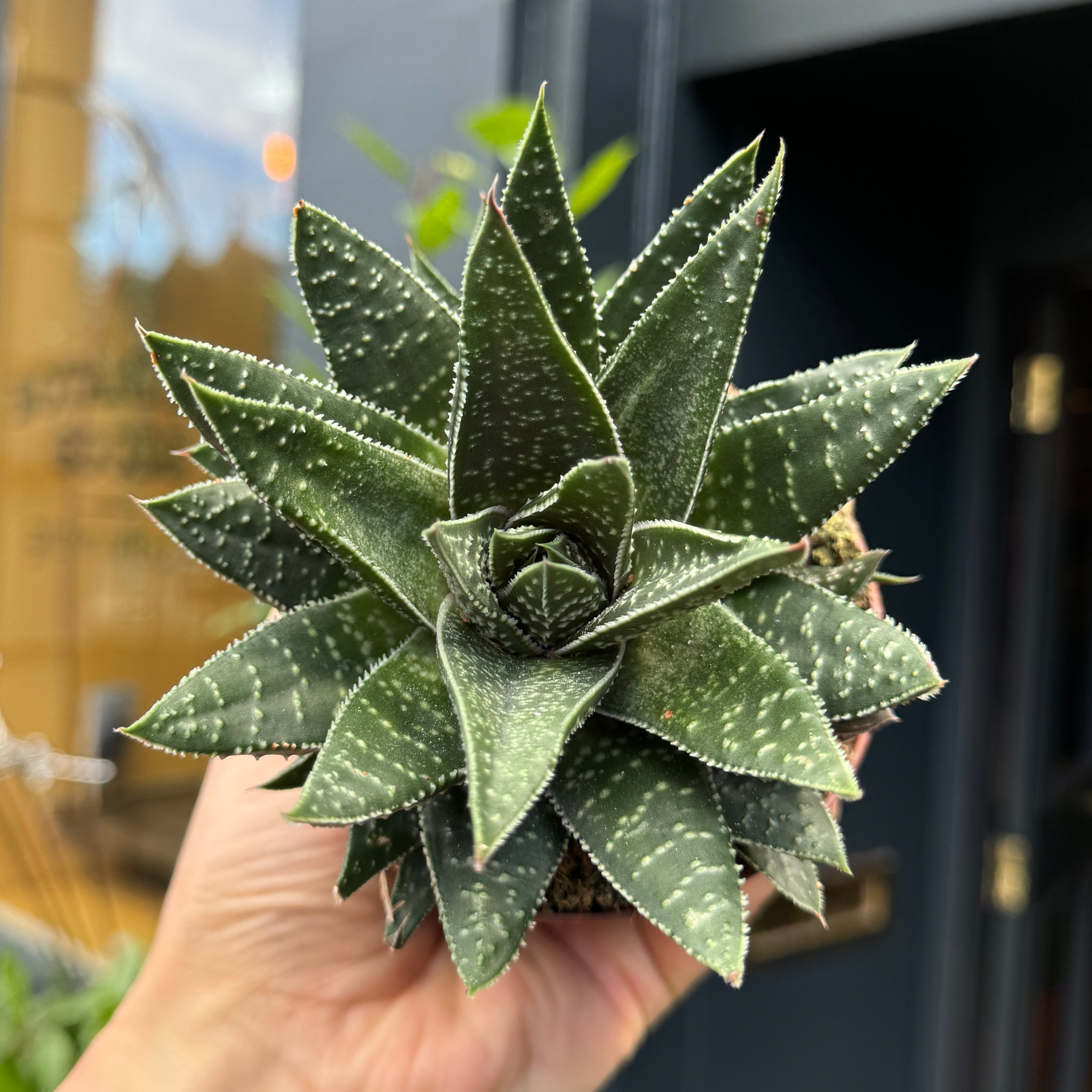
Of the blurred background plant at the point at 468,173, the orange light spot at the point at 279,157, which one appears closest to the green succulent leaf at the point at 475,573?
the blurred background plant at the point at 468,173

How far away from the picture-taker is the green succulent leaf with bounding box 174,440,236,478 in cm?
44

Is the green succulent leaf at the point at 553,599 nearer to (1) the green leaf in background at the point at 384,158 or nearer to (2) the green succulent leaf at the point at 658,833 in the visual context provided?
(2) the green succulent leaf at the point at 658,833

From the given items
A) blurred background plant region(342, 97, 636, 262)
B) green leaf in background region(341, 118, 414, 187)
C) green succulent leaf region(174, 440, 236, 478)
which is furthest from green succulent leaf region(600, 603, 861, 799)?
green leaf in background region(341, 118, 414, 187)

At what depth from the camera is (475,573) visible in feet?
1.23

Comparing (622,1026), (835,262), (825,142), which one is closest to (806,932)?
(622,1026)

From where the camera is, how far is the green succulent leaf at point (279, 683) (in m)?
0.34

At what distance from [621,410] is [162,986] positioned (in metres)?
0.50

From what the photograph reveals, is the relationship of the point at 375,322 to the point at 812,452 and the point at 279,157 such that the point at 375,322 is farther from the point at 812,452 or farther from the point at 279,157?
the point at 279,157

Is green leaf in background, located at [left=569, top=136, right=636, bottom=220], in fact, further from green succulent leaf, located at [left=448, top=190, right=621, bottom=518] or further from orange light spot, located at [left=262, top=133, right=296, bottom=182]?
orange light spot, located at [left=262, top=133, right=296, bottom=182]

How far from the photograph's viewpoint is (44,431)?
1509 mm

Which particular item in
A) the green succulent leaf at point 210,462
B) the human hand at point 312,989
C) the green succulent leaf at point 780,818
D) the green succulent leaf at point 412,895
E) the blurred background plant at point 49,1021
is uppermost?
the green succulent leaf at point 210,462

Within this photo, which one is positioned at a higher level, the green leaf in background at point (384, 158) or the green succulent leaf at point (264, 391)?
the green leaf in background at point (384, 158)

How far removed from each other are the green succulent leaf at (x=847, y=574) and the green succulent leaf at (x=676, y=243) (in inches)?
5.5

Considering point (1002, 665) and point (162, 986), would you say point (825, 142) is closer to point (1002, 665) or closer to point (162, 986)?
point (1002, 665)
